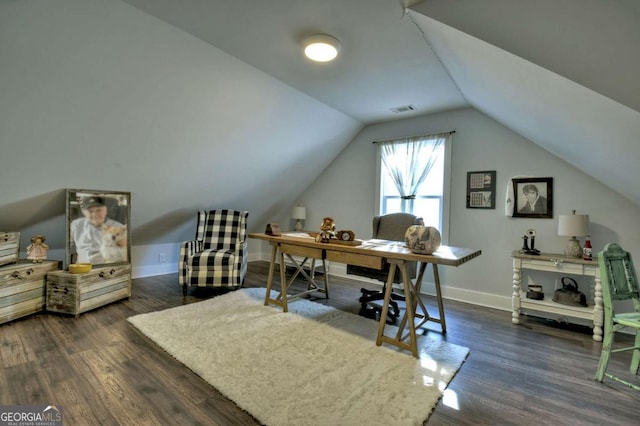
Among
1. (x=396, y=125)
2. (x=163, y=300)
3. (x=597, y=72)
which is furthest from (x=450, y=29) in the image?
(x=163, y=300)

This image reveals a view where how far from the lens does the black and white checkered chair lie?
11.6 feet

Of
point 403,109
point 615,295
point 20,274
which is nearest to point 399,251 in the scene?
point 615,295

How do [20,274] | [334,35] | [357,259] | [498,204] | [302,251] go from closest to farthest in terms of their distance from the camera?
[334,35]
[357,259]
[20,274]
[302,251]
[498,204]

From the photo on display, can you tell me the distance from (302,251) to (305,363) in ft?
3.38

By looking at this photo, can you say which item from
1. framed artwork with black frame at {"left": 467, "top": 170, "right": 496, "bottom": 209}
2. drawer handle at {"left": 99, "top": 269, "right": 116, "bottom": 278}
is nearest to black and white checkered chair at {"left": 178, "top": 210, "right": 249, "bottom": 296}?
drawer handle at {"left": 99, "top": 269, "right": 116, "bottom": 278}

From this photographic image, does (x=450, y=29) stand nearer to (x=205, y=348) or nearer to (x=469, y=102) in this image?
(x=469, y=102)

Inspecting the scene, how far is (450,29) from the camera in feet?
5.63

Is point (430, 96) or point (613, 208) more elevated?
point (430, 96)

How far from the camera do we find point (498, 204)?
3449mm

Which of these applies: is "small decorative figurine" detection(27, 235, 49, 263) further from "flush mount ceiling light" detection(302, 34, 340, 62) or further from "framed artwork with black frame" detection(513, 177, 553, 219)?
"framed artwork with black frame" detection(513, 177, 553, 219)

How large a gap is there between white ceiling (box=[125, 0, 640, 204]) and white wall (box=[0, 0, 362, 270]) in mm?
280

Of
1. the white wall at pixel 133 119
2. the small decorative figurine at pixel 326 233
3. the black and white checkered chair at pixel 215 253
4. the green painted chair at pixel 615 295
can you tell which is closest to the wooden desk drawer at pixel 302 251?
the small decorative figurine at pixel 326 233

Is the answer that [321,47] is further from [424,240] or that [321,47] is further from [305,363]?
[305,363]

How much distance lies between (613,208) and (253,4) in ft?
12.3
